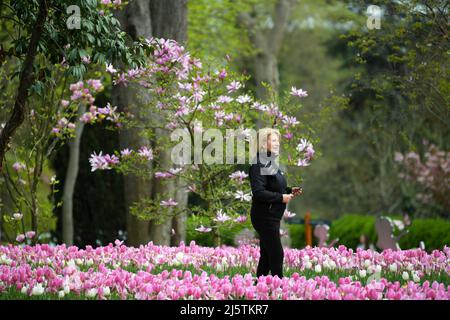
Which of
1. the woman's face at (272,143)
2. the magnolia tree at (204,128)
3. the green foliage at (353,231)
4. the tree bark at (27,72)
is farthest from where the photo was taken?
the green foliage at (353,231)

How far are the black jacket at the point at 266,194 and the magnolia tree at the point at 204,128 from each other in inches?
85.6

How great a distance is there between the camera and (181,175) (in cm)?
1029

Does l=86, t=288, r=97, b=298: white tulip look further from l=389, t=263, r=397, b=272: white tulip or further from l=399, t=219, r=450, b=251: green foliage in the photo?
l=399, t=219, r=450, b=251: green foliage

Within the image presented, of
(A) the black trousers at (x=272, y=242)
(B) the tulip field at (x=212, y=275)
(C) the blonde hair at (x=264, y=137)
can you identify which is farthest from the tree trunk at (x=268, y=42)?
(A) the black trousers at (x=272, y=242)

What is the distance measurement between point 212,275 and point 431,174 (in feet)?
57.0

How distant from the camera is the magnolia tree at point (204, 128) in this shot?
32.1 ft

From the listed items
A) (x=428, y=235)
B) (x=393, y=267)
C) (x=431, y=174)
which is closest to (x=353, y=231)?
(x=428, y=235)

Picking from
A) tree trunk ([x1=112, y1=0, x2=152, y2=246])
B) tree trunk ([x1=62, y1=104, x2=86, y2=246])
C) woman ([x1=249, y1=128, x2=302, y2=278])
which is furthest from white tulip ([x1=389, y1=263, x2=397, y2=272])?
tree trunk ([x1=62, y1=104, x2=86, y2=246])

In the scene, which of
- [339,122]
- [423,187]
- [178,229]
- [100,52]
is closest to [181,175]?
[178,229]

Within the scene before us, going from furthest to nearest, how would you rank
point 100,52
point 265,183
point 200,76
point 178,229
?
point 178,229
point 200,76
point 100,52
point 265,183

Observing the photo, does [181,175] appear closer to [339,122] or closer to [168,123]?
[168,123]

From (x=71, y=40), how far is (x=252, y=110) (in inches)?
131

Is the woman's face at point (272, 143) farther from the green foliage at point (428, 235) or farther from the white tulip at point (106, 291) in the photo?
the green foliage at point (428, 235)

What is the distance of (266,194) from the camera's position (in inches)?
281
